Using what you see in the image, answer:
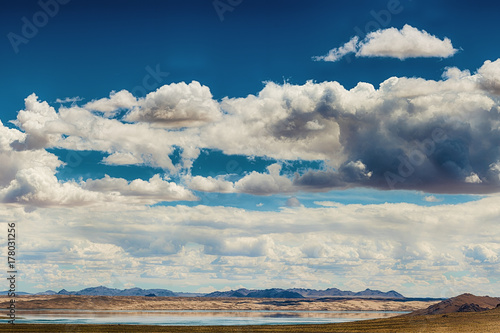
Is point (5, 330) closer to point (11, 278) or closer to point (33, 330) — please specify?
point (33, 330)

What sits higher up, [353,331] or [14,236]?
[14,236]

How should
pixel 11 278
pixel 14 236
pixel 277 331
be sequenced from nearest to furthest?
pixel 14 236, pixel 11 278, pixel 277 331

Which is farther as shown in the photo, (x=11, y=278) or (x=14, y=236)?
(x=11, y=278)

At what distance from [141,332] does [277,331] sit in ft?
141

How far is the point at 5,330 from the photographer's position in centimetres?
18375

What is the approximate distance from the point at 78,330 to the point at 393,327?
102 metres

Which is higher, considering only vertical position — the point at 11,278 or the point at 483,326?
the point at 11,278

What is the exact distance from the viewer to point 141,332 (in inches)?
7160

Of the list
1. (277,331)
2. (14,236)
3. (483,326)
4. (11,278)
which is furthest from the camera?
(277,331)

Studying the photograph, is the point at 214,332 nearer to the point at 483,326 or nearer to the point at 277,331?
the point at 277,331

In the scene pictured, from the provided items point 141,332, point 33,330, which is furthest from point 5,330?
point 141,332

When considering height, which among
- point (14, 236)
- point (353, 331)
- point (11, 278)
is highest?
point (14, 236)

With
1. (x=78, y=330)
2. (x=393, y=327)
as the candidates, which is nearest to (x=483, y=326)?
(x=393, y=327)

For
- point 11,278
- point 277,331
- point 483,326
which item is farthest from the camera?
point 277,331
